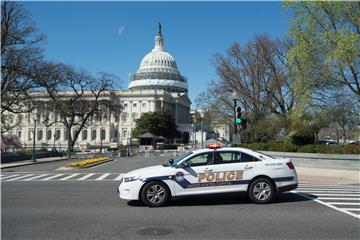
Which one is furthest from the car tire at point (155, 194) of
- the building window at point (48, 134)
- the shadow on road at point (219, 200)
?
the building window at point (48, 134)

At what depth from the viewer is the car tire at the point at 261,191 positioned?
1203cm

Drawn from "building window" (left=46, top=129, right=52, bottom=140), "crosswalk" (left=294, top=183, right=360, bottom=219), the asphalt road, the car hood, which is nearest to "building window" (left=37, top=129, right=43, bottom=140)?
"building window" (left=46, top=129, right=52, bottom=140)

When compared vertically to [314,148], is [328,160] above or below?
below

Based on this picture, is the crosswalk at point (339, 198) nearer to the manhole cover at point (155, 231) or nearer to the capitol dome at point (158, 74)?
the manhole cover at point (155, 231)

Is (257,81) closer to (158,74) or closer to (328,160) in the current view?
(328,160)

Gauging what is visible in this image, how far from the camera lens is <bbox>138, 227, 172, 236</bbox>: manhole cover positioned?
848cm

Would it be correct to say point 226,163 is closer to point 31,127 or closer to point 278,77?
point 278,77

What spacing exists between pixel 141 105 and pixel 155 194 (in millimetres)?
145384

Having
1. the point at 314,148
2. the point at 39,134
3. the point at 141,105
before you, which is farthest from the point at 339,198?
the point at 39,134

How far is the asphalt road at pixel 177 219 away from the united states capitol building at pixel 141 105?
121m

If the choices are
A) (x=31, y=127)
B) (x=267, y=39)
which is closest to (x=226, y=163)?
(x=267, y=39)

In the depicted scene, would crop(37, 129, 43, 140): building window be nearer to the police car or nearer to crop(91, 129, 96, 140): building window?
crop(91, 129, 96, 140): building window

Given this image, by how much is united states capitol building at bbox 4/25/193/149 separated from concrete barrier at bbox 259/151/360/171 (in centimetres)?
10713

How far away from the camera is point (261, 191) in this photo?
1207cm
